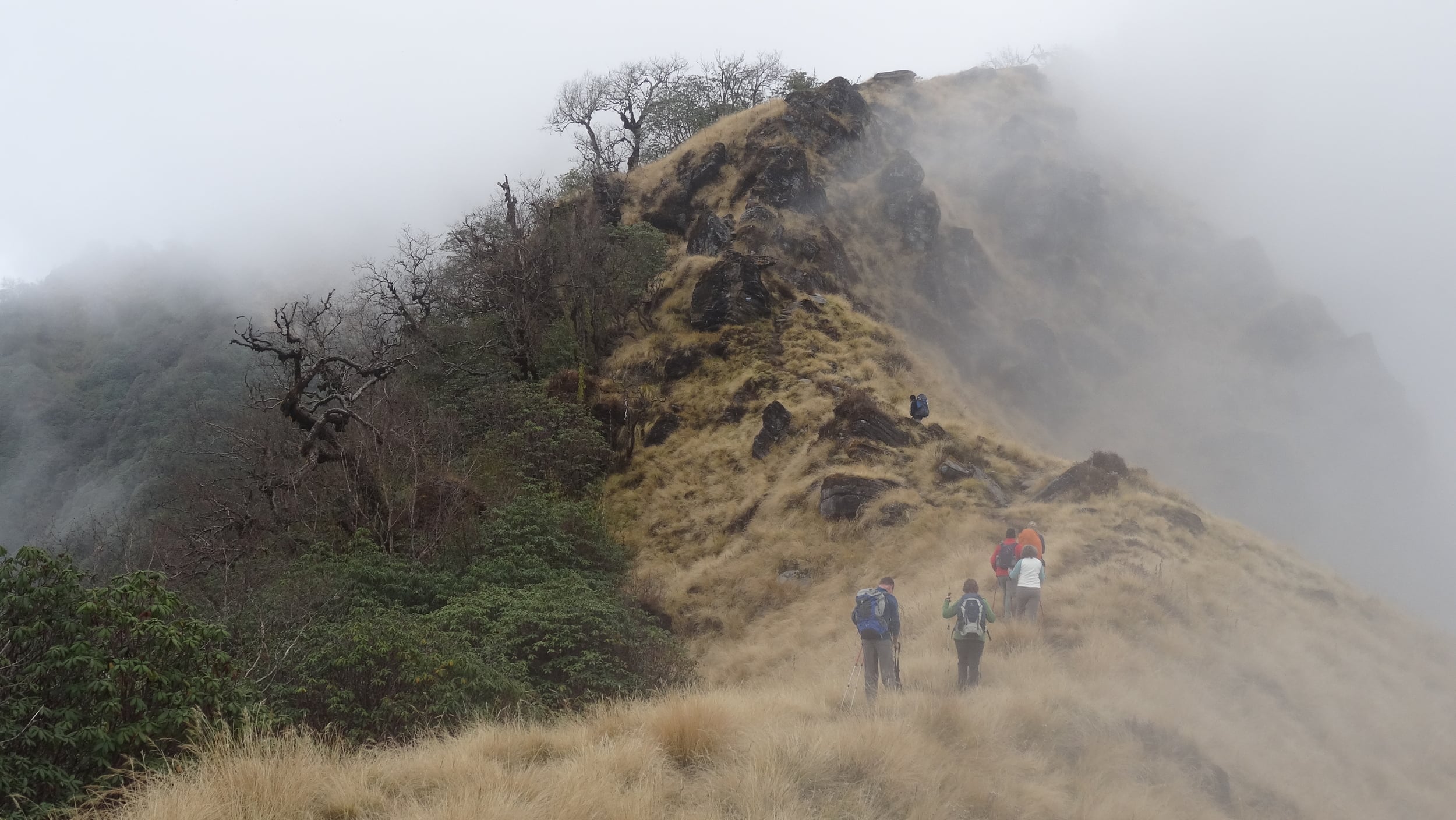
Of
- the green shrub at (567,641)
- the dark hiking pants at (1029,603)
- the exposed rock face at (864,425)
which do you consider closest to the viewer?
the green shrub at (567,641)

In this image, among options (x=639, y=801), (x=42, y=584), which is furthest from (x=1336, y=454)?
(x=42, y=584)

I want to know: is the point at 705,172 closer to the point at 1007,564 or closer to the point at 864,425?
the point at 864,425

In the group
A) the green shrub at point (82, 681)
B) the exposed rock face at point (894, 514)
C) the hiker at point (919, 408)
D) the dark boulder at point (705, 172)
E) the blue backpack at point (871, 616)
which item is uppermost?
the dark boulder at point (705, 172)

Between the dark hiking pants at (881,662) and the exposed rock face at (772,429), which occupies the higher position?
the exposed rock face at (772,429)

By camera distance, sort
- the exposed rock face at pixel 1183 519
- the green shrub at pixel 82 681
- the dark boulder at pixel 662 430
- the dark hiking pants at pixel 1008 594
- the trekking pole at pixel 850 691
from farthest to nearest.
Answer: the dark boulder at pixel 662 430 < the exposed rock face at pixel 1183 519 < the dark hiking pants at pixel 1008 594 < the trekking pole at pixel 850 691 < the green shrub at pixel 82 681

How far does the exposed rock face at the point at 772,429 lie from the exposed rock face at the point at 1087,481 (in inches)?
290

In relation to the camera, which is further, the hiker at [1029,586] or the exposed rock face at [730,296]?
the exposed rock face at [730,296]

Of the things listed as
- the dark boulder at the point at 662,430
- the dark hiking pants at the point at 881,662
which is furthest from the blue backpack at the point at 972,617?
the dark boulder at the point at 662,430

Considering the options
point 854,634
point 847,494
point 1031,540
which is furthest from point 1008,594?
point 847,494

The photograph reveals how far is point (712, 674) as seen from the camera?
14.5 metres

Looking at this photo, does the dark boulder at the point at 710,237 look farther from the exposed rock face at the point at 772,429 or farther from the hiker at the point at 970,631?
the hiker at the point at 970,631

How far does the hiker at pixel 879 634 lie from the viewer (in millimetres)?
9586

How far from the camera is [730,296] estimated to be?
28906 millimetres

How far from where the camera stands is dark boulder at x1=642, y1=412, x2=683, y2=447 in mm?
25578
